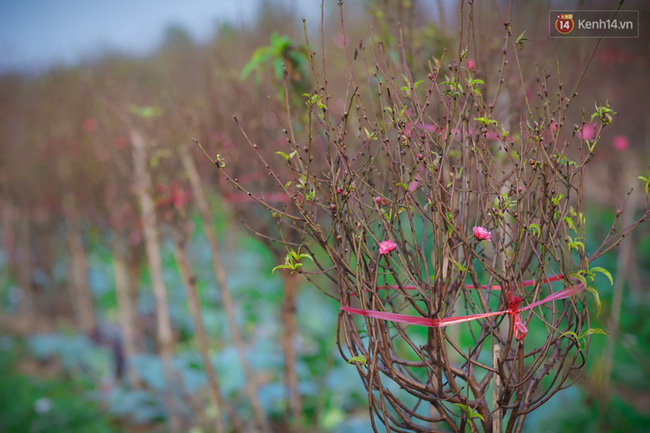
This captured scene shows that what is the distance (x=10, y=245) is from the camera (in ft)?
24.9

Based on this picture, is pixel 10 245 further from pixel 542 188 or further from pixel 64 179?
pixel 542 188

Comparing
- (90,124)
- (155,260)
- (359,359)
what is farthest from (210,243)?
(90,124)

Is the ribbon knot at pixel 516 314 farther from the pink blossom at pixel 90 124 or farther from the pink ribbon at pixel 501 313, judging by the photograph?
the pink blossom at pixel 90 124

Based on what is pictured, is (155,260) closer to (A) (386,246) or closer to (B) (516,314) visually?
(A) (386,246)

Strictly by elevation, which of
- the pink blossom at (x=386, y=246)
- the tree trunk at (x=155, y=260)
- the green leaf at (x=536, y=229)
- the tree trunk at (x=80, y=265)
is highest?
the tree trunk at (x=80, y=265)

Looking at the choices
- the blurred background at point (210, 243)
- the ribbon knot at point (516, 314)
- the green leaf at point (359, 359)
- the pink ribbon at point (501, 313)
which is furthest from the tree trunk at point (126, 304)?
the ribbon knot at point (516, 314)

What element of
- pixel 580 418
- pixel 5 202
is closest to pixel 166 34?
pixel 5 202

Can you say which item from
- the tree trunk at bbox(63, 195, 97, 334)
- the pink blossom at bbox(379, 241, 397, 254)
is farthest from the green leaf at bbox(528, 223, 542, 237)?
the tree trunk at bbox(63, 195, 97, 334)

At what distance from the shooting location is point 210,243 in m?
2.91

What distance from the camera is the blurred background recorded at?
282cm

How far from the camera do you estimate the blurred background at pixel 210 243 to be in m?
2.82

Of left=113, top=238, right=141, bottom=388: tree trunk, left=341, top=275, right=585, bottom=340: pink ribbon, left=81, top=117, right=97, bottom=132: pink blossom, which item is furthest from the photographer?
left=81, top=117, right=97, bottom=132: pink blossom

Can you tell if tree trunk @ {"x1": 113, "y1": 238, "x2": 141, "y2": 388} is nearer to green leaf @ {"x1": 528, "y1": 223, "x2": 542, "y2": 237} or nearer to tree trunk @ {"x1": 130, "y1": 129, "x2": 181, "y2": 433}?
tree trunk @ {"x1": 130, "y1": 129, "x2": 181, "y2": 433}

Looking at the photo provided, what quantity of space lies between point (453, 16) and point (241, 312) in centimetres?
375
